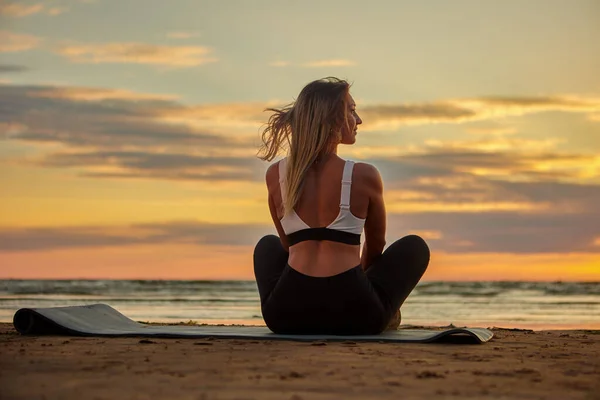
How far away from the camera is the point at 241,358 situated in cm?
455

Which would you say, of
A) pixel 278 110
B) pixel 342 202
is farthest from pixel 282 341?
pixel 278 110

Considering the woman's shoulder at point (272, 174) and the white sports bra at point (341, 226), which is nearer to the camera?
the white sports bra at point (341, 226)

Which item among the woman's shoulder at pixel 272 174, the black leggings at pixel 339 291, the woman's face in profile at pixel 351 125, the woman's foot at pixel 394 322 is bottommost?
the woman's foot at pixel 394 322

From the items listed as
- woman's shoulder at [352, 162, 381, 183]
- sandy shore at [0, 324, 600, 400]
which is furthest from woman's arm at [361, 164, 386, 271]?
sandy shore at [0, 324, 600, 400]

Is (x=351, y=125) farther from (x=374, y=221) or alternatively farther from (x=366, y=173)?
(x=374, y=221)

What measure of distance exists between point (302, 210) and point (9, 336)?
2.27 meters

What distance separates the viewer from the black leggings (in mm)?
5602

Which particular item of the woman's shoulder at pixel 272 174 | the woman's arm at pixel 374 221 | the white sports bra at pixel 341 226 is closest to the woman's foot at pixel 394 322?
the woman's arm at pixel 374 221

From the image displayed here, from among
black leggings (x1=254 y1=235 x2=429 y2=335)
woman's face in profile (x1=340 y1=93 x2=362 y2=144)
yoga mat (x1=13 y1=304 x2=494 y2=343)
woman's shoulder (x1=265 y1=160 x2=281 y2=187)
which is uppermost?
woman's face in profile (x1=340 y1=93 x2=362 y2=144)

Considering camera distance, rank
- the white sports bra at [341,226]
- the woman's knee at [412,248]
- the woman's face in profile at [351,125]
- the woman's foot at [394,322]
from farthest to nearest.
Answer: the woman's foot at [394,322] → the woman's knee at [412,248] → the woman's face in profile at [351,125] → the white sports bra at [341,226]

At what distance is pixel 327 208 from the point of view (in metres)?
5.60

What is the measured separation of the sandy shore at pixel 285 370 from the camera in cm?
345

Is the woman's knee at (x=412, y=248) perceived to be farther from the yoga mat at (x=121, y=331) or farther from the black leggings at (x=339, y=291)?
the yoga mat at (x=121, y=331)

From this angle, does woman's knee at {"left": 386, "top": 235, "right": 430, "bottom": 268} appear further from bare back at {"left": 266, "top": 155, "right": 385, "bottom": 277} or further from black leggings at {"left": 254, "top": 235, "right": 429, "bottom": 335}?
bare back at {"left": 266, "top": 155, "right": 385, "bottom": 277}
